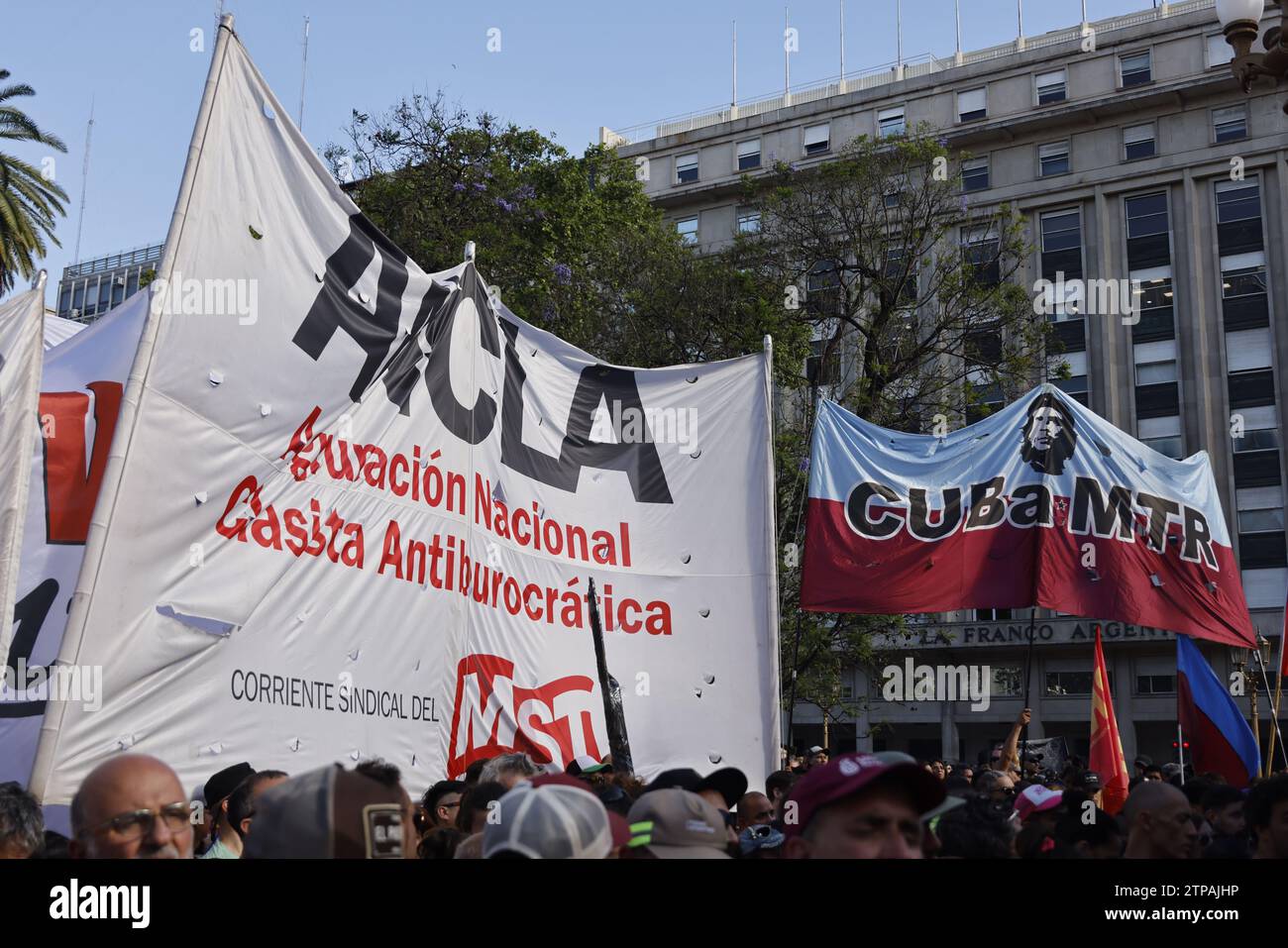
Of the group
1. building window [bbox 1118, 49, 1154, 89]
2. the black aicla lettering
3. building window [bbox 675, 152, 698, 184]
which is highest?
building window [bbox 1118, 49, 1154, 89]

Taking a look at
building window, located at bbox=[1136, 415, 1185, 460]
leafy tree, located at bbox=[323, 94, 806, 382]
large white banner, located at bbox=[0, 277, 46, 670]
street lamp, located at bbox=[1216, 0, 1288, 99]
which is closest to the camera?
large white banner, located at bbox=[0, 277, 46, 670]

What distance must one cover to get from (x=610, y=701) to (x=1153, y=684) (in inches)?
1597

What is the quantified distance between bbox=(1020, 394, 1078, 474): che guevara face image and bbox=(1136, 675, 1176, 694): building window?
36.0m

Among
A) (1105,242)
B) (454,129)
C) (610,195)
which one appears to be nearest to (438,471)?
(454,129)

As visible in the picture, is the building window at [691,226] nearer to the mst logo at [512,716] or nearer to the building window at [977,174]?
the building window at [977,174]

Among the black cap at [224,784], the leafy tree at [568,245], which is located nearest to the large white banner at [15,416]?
the black cap at [224,784]

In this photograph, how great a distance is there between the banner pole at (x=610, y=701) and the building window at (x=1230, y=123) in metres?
44.2

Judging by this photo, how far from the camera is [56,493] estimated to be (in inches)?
293

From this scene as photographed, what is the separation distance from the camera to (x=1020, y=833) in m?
5.10

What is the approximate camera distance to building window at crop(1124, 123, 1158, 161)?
4753 cm

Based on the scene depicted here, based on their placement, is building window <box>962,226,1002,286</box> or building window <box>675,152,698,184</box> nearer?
building window <box>962,226,1002,286</box>

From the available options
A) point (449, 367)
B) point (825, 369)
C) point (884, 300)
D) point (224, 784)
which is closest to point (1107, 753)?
point (449, 367)

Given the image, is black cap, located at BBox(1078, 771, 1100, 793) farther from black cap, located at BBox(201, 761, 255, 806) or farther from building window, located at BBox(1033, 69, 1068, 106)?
building window, located at BBox(1033, 69, 1068, 106)

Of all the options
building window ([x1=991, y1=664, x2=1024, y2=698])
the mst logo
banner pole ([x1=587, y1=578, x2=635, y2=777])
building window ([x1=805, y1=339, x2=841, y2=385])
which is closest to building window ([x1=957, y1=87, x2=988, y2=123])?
building window ([x1=991, y1=664, x2=1024, y2=698])
